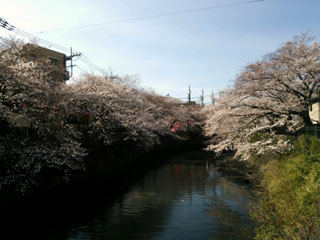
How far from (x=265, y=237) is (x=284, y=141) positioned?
12.6m

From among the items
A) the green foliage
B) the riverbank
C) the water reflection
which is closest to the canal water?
the water reflection

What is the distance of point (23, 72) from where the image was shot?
15172 mm

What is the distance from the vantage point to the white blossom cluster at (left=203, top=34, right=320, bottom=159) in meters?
18.5

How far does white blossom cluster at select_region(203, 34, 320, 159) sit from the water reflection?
4.35m

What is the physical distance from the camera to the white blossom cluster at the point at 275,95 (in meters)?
18.5

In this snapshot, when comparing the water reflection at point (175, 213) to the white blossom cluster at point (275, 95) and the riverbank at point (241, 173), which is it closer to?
the riverbank at point (241, 173)

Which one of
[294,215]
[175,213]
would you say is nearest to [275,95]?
[175,213]

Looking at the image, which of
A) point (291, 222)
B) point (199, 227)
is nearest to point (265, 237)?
point (291, 222)

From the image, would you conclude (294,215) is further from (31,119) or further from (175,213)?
(31,119)

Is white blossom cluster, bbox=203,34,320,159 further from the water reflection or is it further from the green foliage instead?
the green foliage

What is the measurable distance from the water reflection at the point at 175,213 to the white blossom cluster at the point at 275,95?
4.35 m

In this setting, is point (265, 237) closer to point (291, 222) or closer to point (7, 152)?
point (291, 222)

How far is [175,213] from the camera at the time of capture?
14172 mm

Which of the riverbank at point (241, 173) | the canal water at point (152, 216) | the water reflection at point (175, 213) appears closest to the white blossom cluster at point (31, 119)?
the canal water at point (152, 216)
